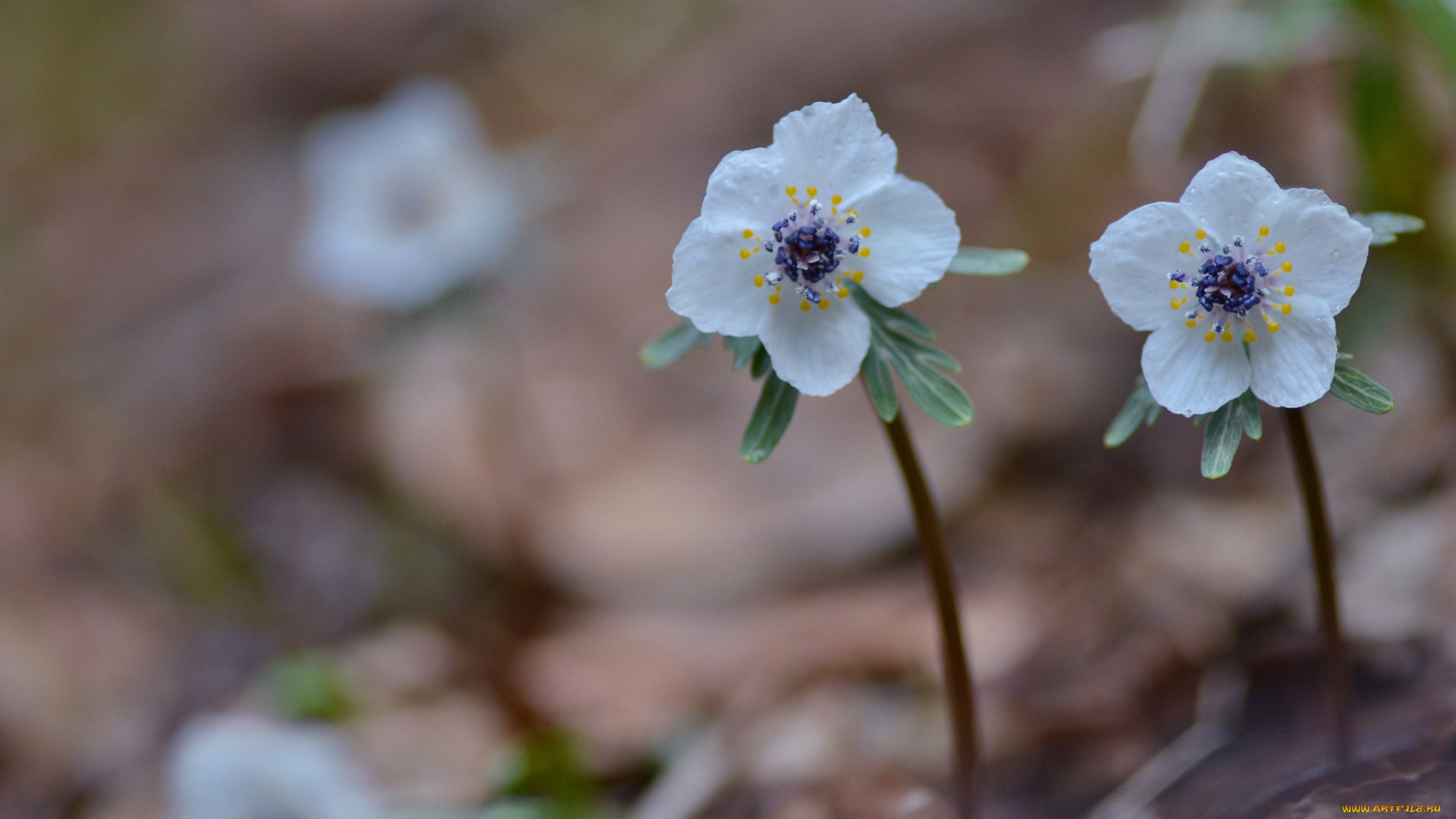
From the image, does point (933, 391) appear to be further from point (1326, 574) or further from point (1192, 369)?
point (1326, 574)

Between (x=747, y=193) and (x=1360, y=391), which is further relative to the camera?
(x=747, y=193)

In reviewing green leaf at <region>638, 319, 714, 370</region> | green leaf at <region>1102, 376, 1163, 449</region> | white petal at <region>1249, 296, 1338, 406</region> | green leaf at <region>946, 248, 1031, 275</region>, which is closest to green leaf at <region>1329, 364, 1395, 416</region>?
white petal at <region>1249, 296, 1338, 406</region>

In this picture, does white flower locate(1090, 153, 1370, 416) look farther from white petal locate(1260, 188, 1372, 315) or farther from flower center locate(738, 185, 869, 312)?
flower center locate(738, 185, 869, 312)

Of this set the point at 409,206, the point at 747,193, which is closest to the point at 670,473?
the point at 409,206

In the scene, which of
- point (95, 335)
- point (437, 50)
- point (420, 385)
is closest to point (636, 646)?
point (420, 385)

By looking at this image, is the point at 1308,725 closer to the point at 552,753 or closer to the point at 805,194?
the point at 805,194

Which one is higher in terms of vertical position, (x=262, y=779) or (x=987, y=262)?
(x=987, y=262)

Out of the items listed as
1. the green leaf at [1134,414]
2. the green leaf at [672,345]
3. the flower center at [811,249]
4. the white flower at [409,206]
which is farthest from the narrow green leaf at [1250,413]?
the white flower at [409,206]
